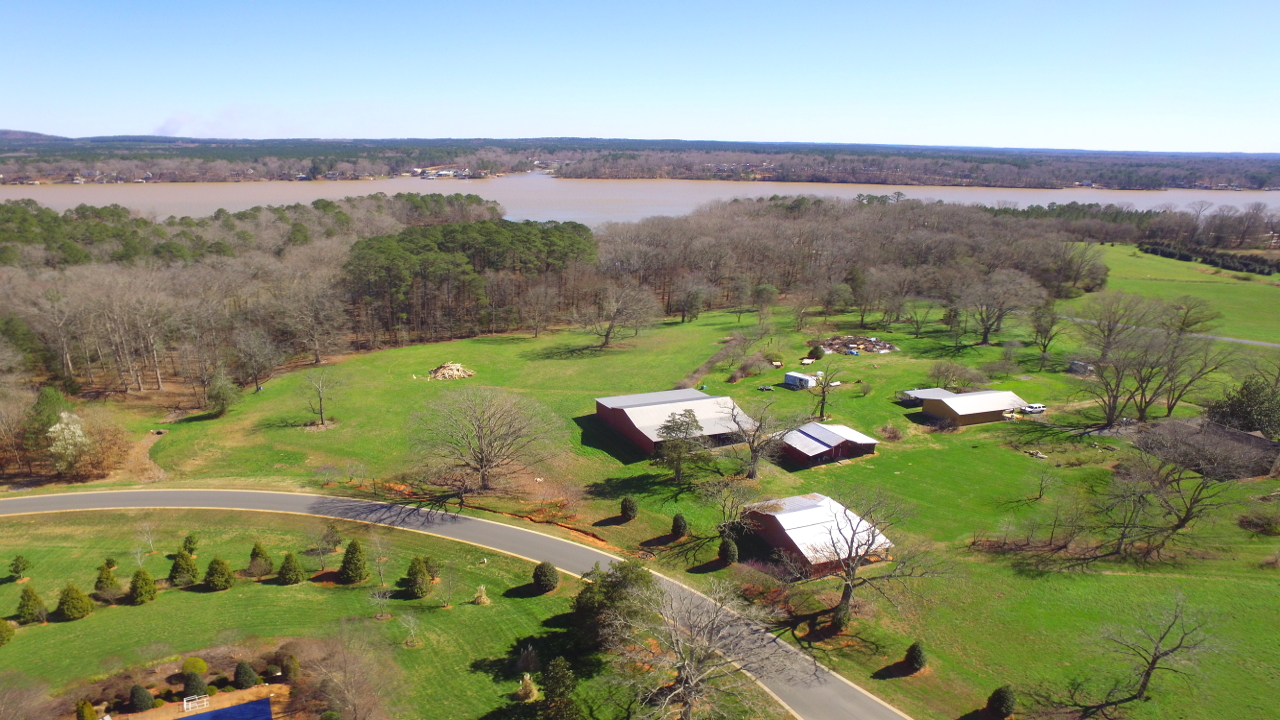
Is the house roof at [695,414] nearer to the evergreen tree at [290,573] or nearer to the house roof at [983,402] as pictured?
the house roof at [983,402]

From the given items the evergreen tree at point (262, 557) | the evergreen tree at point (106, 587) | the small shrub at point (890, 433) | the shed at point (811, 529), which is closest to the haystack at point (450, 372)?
the evergreen tree at point (262, 557)

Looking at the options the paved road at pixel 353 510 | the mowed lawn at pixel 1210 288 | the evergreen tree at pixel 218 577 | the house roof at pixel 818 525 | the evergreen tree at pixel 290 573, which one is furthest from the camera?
the mowed lawn at pixel 1210 288

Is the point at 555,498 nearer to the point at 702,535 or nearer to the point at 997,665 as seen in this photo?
the point at 702,535

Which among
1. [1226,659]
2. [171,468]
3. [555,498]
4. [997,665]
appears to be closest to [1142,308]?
[1226,659]

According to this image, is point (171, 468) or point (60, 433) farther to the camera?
point (171, 468)

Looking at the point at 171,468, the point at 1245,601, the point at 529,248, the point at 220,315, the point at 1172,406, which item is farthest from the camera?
the point at 529,248

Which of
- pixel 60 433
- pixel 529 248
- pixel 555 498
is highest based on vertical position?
pixel 529 248
